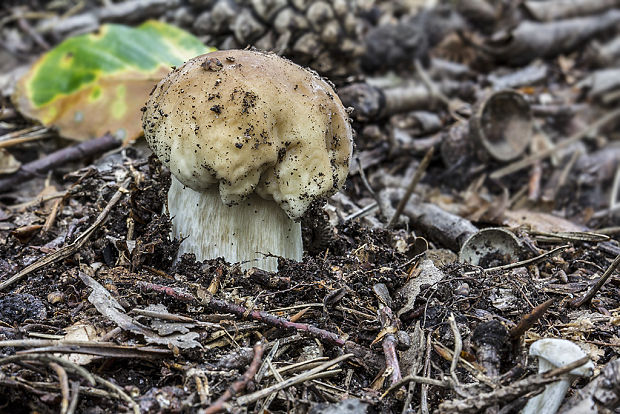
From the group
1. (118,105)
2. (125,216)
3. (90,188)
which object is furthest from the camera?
(118,105)

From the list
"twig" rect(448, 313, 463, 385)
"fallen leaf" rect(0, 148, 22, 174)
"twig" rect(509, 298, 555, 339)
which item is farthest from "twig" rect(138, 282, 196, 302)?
"fallen leaf" rect(0, 148, 22, 174)

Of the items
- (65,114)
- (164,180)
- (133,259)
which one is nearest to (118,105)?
(65,114)

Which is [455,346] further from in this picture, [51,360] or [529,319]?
[51,360]

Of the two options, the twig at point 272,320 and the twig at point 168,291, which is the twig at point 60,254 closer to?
the twig at point 168,291

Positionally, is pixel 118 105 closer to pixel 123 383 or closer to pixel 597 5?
pixel 123 383

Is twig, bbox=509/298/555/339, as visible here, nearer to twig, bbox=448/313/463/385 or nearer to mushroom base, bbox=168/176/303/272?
twig, bbox=448/313/463/385

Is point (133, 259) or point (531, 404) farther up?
point (133, 259)

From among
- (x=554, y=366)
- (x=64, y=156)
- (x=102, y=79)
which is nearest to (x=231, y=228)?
(x=554, y=366)
